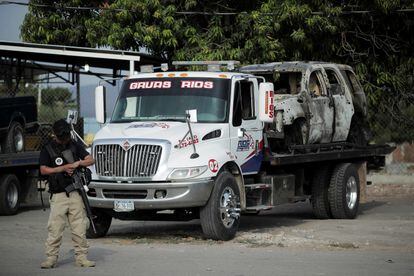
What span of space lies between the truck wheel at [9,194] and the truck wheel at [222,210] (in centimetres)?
625

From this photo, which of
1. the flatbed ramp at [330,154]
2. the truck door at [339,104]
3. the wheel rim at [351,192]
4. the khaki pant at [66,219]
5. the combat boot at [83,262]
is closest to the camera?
the khaki pant at [66,219]

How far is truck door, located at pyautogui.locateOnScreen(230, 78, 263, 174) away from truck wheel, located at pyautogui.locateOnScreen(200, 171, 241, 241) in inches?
23.2

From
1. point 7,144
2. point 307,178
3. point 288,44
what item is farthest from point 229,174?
point 288,44

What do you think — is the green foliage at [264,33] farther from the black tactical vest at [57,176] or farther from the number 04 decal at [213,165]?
the black tactical vest at [57,176]

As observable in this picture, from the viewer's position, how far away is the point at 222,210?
1282cm

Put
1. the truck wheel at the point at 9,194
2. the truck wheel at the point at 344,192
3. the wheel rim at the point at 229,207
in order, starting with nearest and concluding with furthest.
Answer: the wheel rim at the point at 229,207
the truck wheel at the point at 344,192
the truck wheel at the point at 9,194

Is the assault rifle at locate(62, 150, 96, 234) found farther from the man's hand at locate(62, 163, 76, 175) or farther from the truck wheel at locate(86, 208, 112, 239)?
the truck wheel at locate(86, 208, 112, 239)

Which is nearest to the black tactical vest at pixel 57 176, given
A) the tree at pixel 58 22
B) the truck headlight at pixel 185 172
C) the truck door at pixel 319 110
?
the truck headlight at pixel 185 172

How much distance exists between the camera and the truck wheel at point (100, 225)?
13352mm

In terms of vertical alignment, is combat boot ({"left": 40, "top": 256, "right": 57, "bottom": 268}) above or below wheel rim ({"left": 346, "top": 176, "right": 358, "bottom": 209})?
below

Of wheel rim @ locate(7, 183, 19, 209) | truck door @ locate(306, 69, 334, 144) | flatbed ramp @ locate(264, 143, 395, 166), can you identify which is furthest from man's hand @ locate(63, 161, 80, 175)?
wheel rim @ locate(7, 183, 19, 209)

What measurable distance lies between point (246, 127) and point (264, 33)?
7148 millimetres

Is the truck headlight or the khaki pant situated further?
the truck headlight

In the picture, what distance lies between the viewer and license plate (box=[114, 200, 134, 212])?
12461 millimetres
